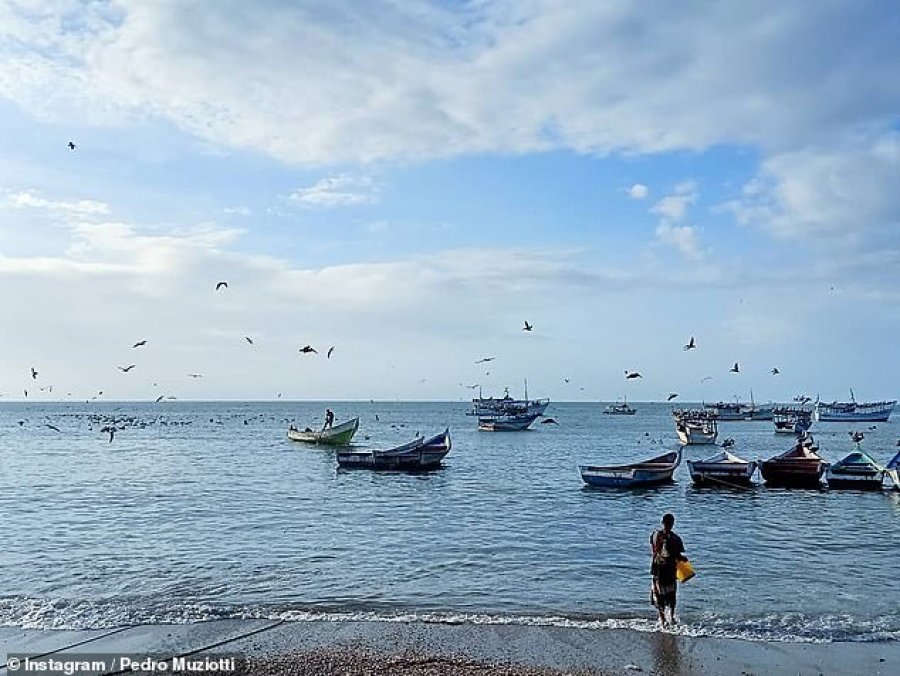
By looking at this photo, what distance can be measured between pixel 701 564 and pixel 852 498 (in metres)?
17.3

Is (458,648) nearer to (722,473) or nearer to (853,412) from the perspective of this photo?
(722,473)

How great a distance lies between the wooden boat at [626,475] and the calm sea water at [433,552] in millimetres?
811

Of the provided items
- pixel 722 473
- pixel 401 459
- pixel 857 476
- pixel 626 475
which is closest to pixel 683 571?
pixel 626 475

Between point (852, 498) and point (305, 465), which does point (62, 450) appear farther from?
point (852, 498)

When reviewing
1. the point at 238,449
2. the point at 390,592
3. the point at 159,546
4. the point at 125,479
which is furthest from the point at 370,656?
the point at 238,449

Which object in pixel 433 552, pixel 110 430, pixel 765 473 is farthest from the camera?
pixel 110 430

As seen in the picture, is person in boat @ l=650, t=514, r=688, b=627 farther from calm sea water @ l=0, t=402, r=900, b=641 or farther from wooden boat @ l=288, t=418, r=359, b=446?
A: wooden boat @ l=288, t=418, r=359, b=446

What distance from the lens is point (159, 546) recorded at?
73.8 ft

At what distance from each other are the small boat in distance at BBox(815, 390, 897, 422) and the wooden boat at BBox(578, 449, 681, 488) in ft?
382

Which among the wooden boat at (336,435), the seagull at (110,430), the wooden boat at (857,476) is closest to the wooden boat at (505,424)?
the wooden boat at (336,435)

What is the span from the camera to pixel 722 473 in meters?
37.2

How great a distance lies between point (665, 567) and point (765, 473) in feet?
85.8

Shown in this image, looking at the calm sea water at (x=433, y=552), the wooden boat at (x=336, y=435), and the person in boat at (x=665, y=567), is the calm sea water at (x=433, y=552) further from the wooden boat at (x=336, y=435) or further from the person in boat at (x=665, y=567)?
the wooden boat at (x=336, y=435)

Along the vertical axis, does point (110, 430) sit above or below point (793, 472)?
above
